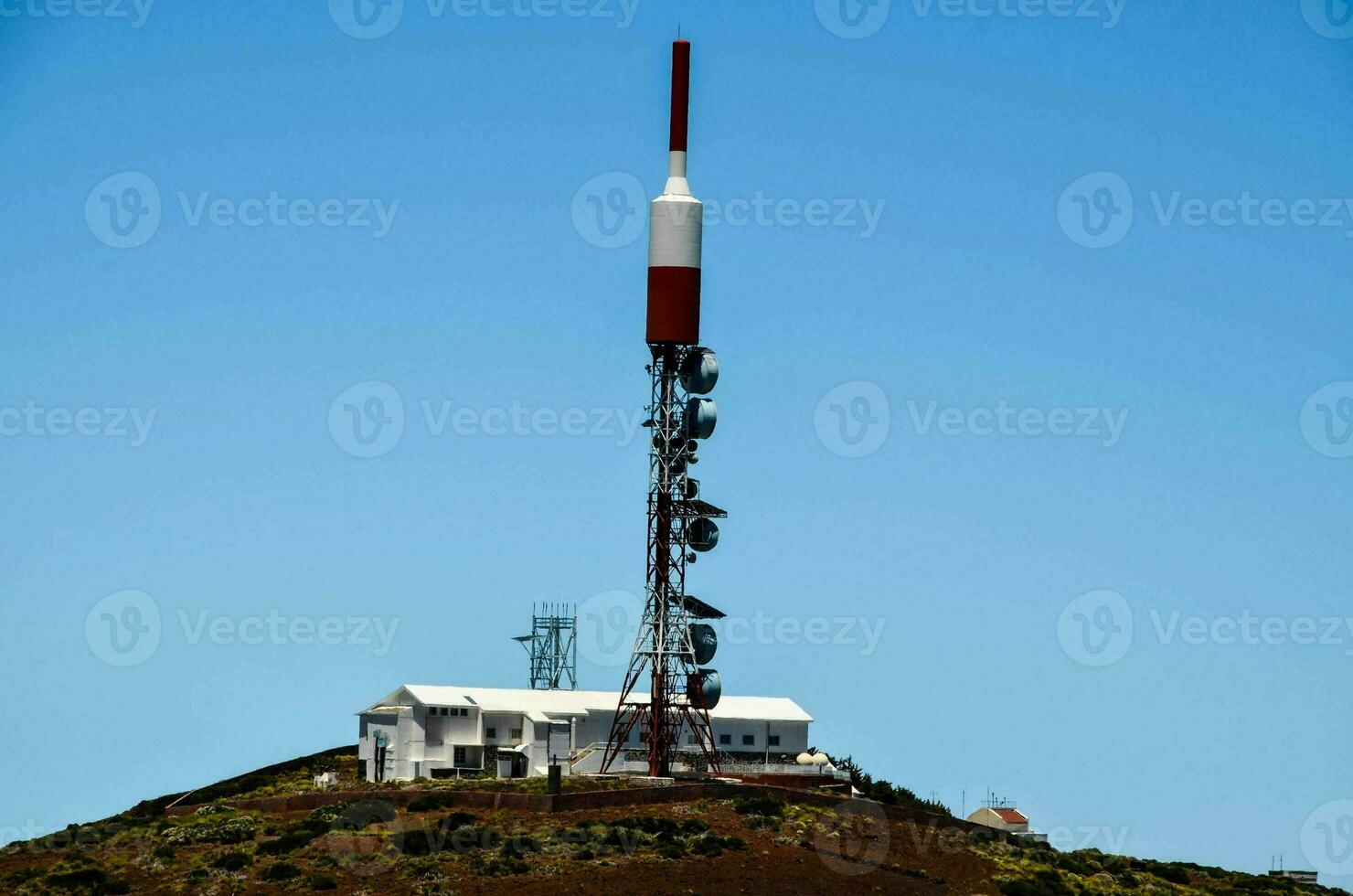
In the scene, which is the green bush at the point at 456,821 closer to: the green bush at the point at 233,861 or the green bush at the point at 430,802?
the green bush at the point at 430,802

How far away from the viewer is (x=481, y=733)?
346ft

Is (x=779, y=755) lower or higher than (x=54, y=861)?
higher

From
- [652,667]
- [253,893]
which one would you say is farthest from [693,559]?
[253,893]

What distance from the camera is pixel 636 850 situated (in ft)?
294

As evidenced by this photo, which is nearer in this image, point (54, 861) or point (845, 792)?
point (54, 861)

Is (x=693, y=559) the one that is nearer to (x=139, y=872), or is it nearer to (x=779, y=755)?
(x=779, y=755)

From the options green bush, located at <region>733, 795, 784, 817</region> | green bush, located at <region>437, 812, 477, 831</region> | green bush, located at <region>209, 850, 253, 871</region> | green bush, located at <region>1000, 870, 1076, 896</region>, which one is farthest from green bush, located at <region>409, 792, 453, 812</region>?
green bush, located at <region>1000, 870, 1076, 896</region>

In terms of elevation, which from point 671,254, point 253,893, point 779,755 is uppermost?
Result: point 671,254

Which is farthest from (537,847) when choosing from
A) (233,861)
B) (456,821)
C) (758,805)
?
(758,805)

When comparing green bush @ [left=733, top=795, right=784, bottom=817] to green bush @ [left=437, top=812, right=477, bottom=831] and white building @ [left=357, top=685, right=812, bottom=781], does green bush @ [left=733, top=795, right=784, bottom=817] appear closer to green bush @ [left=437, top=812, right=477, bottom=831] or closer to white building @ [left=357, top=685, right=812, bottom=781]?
white building @ [left=357, top=685, right=812, bottom=781]

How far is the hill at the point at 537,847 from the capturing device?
8644cm

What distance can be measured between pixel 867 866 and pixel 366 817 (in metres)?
18.2

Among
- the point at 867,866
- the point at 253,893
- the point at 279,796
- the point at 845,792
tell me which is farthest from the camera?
the point at 845,792

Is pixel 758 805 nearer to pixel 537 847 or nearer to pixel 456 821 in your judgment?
pixel 537 847
